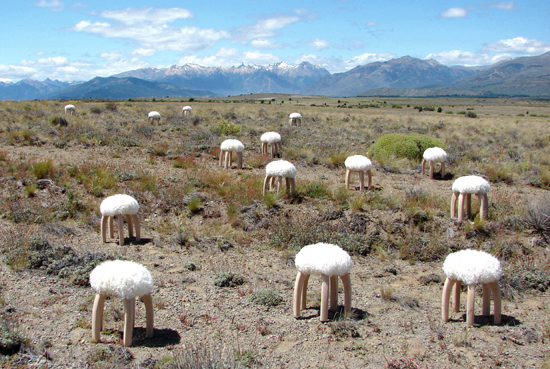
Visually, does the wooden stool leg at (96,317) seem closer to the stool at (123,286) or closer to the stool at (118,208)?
the stool at (123,286)

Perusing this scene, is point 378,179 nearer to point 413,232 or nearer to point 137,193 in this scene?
point 413,232

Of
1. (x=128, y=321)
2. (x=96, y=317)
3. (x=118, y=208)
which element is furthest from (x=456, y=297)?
(x=118, y=208)

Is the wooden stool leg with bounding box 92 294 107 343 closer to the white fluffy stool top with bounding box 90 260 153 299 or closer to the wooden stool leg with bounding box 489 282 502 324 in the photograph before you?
the white fluffy stool top with bounding box 90 260 153 299

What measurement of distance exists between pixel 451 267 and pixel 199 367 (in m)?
3.14

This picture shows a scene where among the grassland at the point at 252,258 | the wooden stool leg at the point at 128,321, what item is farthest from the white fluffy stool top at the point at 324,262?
the wooden stool leg at the point at 128,321

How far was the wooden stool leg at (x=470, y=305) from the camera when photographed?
4.68m

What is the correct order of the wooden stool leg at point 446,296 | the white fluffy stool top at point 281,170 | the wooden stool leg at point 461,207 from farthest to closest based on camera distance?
the white fluffy stool top at point 281,170, the wooden stool leg at point 461,207, the wooden stool leg at point 446,296

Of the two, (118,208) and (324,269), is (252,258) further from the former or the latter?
(324,269)

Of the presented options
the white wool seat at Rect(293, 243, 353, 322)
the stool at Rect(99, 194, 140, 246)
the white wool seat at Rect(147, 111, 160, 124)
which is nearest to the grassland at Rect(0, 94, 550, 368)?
the white wool seat at Rect(293, 243, 353, 322)

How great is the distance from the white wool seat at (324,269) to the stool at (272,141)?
1043 cm

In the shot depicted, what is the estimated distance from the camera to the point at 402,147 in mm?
16125

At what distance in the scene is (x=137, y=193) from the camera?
9.99 metres

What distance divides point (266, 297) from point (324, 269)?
1237mm

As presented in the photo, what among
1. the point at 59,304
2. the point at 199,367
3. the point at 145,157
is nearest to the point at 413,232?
the point at 199,367
